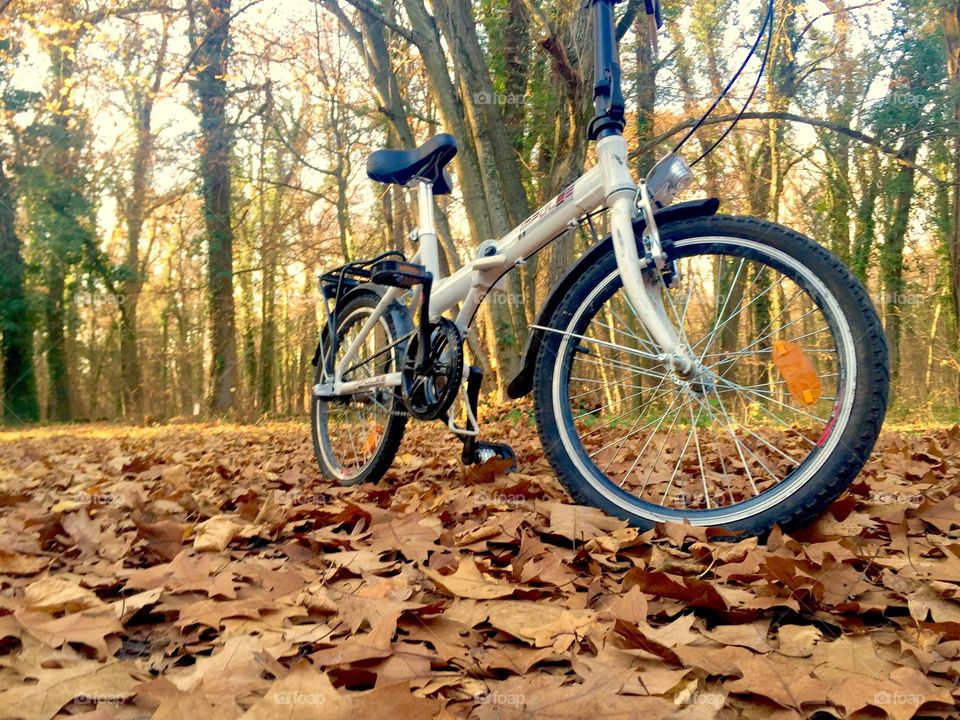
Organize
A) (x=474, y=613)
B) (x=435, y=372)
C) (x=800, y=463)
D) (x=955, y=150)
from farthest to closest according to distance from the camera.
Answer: (x=955, y=150), (x=435, y=372), (x=800, y=463), (x=474, y=613)

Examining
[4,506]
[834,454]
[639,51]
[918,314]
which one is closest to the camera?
[834,454]

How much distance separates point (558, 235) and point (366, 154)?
12.2m

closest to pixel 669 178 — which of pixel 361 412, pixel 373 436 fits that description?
pixel 373 436

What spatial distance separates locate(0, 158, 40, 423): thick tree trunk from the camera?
14.8m

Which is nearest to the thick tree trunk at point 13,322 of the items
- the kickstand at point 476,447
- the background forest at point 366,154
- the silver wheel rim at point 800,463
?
the background forest at point 366,154

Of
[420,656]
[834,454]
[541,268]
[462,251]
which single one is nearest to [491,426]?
[541,268]

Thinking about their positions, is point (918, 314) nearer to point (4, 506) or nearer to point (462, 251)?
point (462, 251)

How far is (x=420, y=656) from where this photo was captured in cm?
111

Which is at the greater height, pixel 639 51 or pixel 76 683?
pixel 639 51

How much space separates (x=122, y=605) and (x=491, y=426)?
4.36m

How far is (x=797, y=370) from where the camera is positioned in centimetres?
198

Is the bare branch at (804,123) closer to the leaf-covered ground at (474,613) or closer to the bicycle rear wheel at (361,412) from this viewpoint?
the bicycle rear wheel at (361,412)

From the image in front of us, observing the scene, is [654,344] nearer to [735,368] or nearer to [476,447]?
[735,368]

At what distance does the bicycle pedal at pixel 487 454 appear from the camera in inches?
109
